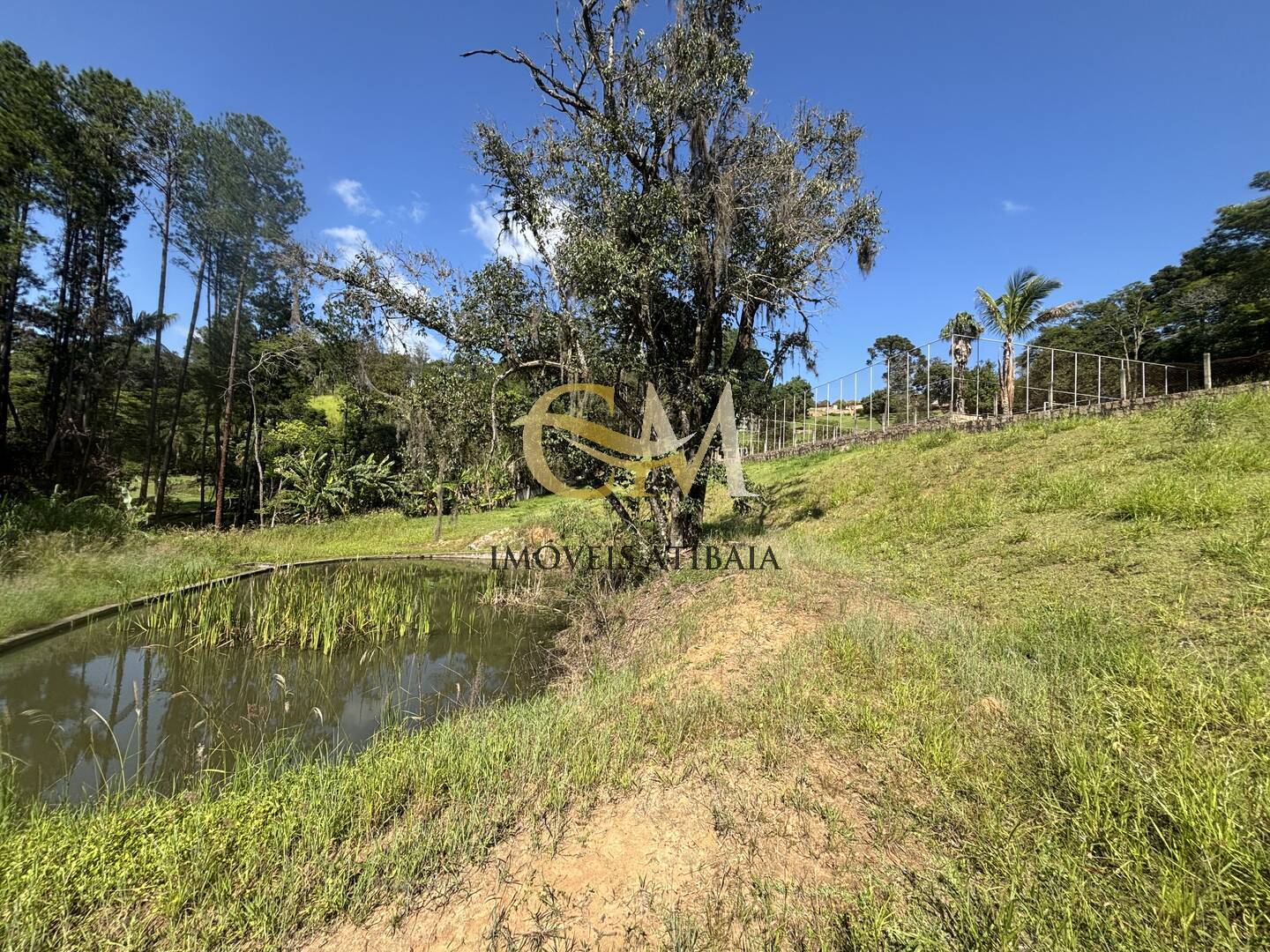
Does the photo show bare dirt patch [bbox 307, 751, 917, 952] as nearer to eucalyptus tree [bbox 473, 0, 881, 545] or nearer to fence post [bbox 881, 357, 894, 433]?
eucalyptus tree [bbox 473, 0, 881, 545]

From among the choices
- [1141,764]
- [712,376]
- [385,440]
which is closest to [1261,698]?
[1141,764]

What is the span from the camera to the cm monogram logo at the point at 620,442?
27.4ft

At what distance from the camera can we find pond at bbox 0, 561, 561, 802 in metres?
4.12

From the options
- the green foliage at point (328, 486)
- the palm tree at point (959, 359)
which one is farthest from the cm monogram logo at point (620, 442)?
the green foliage at point (328, 486)

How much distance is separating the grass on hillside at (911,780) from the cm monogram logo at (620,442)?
3292mm

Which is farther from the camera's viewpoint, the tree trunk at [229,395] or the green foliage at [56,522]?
the tree trunk at [229,395]

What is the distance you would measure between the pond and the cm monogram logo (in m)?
2.62

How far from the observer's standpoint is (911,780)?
9.44 ft

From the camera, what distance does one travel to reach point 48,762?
156 inches

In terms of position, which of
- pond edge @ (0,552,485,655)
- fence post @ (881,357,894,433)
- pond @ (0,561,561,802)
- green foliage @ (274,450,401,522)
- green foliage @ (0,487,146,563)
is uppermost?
fence post @ (881,357,894,433)

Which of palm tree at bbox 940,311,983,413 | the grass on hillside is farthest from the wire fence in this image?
the grass on hillside

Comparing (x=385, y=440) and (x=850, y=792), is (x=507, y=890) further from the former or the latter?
(x=385, y=440)

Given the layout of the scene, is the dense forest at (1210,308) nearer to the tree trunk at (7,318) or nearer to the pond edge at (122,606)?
the pond edge at (122,606)

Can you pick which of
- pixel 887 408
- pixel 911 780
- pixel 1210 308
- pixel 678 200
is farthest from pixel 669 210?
pixel 1210 308
